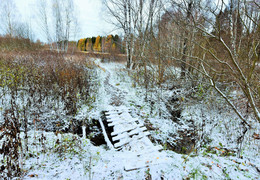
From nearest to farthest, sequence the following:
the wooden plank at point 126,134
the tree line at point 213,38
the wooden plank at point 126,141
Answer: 1. the tree line at point 213,38
2. the wooden plank at point 126,141
3. the wooden plank at point 126,134

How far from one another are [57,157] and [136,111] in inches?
120

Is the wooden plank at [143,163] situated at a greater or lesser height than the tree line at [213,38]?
lesser

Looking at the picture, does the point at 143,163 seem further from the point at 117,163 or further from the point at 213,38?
the point at 213,38

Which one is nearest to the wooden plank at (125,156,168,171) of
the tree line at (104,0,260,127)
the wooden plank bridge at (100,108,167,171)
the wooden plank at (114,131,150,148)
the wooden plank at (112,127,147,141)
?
the wooden plank bridge at (100,108,167,171)

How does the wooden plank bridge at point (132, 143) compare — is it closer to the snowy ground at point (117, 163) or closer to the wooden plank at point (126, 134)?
the wooden plank at point (126, 134)

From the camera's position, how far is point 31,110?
3.99 metres

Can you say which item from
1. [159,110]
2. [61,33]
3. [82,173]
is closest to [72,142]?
[82,173]

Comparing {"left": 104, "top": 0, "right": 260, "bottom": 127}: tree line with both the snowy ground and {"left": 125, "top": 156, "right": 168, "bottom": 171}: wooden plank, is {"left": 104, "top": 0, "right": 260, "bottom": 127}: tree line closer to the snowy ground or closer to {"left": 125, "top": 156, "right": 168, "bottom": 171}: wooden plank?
the snowy ground

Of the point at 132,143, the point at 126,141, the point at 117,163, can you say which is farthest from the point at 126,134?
the point at 117,163

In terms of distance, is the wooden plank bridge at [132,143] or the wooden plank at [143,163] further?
the wooden plank bridge at [132,143]

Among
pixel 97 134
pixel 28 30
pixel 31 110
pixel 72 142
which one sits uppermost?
pixel 28 30

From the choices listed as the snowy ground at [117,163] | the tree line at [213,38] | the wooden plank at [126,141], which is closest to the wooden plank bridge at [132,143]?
the wooden plank at [126,141]

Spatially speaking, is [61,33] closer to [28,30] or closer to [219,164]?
[28,30]

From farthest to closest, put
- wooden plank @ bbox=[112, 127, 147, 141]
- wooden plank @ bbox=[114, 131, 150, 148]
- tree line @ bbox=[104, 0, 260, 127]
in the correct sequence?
wooden plank @ bbox=[112, 127, 147, 141] → wooden plank @ bbox=[114, 131, 150, 148] → tree line @ bbox=[104, 0, 260, 127]
